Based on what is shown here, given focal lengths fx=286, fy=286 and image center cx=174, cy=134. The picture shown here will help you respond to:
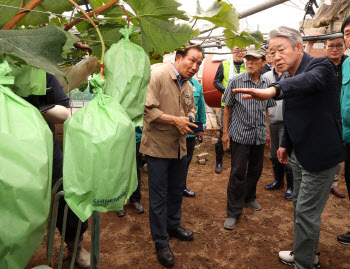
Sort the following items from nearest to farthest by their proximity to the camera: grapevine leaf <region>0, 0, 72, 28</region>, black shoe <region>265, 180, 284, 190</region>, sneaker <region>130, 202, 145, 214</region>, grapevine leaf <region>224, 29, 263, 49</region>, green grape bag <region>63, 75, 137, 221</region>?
green grape bag <region>63, 75, 137, 221</region> → grapevine leaf <region>0, 0, 72, 28</region> → grapevine leaf <region>224, 29, 263, 49</region> → sneaker <region>130, 202, 145, 214</region> → black shoe <region>265, 180, 284, 190</region>

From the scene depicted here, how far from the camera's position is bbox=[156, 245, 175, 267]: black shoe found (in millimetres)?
2451

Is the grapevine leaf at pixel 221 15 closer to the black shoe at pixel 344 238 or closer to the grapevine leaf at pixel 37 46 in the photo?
the grapevine leaf at pixel 37 46

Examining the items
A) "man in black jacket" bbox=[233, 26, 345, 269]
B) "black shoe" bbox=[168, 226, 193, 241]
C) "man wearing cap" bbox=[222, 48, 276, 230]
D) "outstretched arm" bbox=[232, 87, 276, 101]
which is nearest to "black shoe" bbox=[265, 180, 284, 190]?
"man wearing cap" bbox=[222, 48, 276, 230]

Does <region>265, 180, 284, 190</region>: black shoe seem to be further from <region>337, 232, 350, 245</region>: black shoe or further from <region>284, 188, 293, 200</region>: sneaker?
<region>337, 232, 350, 245</region>: black shoe

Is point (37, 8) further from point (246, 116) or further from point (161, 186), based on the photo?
point (246, 116)

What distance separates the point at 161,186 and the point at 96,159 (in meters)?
1.83

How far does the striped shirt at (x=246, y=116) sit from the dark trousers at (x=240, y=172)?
0.33ft

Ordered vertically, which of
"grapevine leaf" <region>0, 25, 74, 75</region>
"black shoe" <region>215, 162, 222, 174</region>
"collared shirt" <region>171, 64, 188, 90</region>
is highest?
"grapevine leaf" <region>0, 25, 74, 75</region>

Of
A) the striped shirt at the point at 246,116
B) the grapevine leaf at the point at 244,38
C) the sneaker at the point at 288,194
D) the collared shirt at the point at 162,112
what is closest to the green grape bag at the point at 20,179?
the grapevine leaf at the point at 244,38

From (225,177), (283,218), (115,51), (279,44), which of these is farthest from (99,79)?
(225,177)

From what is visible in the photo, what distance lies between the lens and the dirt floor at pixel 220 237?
2580 millimetres

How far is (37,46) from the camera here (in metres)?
0.56

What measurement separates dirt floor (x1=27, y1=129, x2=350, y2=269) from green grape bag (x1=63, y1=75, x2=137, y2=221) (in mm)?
2139

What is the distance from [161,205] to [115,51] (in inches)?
71.8
